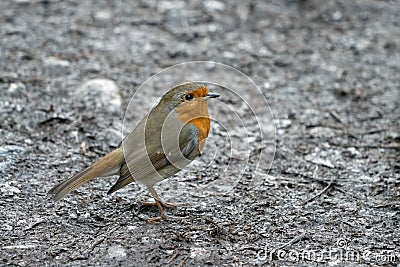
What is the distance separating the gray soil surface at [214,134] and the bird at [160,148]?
0.99 ft

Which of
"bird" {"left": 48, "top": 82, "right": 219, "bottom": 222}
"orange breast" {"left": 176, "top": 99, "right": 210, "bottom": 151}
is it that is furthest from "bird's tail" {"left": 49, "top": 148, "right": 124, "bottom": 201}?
"orange breast" {"left": 176, "top": 99, "right": 210, "bottom": 151}

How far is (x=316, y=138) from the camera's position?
589 centimetres

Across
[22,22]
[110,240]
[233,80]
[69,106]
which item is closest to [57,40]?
[22,22]

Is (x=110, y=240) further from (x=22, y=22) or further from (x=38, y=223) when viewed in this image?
(x=22, y=22)

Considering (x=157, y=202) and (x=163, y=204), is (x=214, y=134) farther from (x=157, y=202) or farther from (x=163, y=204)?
(x=157, y=202)

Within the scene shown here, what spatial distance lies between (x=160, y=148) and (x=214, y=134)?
1.61 m

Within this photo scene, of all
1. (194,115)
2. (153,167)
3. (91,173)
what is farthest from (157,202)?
(194,115)

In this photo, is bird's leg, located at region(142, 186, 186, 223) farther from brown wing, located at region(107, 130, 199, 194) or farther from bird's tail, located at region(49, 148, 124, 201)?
bird's tail, located at region(49, 148, 124, 201)

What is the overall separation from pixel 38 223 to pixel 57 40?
356cm

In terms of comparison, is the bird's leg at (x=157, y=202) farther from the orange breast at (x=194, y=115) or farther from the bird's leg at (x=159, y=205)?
the orange breast at (x=194, y=115)

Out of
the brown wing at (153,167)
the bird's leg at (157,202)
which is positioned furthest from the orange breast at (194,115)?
the bird's leg at (157,202)

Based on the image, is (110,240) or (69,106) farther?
(69,106)

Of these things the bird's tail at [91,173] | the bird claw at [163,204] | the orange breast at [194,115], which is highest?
the orange breast at [194,115]

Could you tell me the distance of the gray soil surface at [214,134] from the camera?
412 cm
